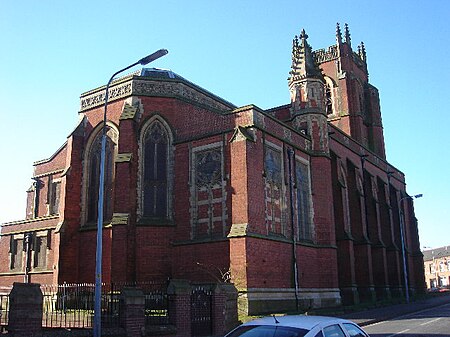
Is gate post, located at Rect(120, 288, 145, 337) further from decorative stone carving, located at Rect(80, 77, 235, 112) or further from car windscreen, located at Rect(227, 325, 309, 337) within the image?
decorative stone carving, located at Rect(80, 77, 235, 112)

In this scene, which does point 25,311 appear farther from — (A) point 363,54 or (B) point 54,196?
(A) point 363,54

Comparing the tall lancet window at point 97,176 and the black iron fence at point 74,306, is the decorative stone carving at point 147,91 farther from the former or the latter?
the black iron fence at point 74,306

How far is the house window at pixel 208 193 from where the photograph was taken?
25125 mm

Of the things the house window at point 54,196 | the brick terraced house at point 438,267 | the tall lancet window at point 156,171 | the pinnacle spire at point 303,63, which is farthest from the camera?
the brick terraced house at point 438,267

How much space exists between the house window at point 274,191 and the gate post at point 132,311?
1179cm

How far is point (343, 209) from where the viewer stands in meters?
33.6

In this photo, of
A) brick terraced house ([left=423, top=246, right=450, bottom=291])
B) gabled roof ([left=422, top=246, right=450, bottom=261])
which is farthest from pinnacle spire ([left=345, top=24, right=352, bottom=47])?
gabled roof ([left=422, top=246, right=450, bottom=261])

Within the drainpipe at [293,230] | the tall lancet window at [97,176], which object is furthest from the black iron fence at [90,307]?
the drainpipe at [293,230]

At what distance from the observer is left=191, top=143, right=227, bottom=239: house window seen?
25.1 metres

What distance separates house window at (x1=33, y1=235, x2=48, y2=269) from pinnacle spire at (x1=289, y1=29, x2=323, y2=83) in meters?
20.4

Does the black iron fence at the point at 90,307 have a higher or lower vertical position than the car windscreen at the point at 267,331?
lower

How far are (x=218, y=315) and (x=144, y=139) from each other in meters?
12.2

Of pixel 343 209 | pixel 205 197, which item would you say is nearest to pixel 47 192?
pixel 205 197

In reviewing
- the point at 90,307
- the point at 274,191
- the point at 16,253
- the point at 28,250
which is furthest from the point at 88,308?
the point at 16,253
